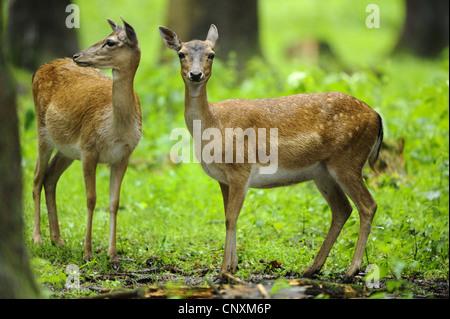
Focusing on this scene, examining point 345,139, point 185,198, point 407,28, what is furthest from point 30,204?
point 407,28

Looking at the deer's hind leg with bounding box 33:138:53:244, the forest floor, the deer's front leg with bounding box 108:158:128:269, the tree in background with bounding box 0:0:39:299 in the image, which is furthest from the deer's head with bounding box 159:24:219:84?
the deer's hind leg with bounding box 33:138:53:244

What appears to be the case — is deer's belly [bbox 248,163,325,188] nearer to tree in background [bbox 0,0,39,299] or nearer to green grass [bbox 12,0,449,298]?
green grass [bbox 12,0,449,298]

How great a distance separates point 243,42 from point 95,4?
1246 centimetres

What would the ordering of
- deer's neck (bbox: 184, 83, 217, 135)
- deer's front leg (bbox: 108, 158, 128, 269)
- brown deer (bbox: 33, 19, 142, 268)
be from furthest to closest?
1. deer's front leg (bbox: 108, 158, 128, 269)
2. brown deer (bbox: 33, 19, 142, 268)
3. deer's neck (bbox: 184, 83, 217, 135)

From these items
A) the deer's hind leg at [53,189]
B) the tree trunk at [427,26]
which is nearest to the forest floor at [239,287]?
the deer's hind leg at [53,189]

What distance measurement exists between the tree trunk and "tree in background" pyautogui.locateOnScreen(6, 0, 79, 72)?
10.3 meters

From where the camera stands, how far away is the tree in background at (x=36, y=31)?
1441 centimetres

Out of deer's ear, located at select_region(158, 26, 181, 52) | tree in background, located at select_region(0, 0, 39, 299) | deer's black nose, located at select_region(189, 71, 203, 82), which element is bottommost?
tree in background, located at select_region(0, 0, 39, 299)

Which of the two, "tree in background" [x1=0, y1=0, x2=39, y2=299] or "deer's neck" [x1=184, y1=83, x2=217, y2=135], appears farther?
"deer's neck" [x1=184, y1=83, x2=217, y2=135]

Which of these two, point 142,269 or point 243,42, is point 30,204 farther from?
point 243,42

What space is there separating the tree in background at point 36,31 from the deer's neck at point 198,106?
8.92 m

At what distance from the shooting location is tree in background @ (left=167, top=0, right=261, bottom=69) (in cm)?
1415

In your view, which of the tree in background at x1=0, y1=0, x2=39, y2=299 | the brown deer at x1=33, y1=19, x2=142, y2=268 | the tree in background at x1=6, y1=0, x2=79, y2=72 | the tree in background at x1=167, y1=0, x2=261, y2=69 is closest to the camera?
the tree in background at x1=0, y1=0, x2=39, y2=299

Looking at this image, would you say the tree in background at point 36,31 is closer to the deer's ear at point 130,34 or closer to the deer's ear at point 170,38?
the deer's ear at point 130,34
